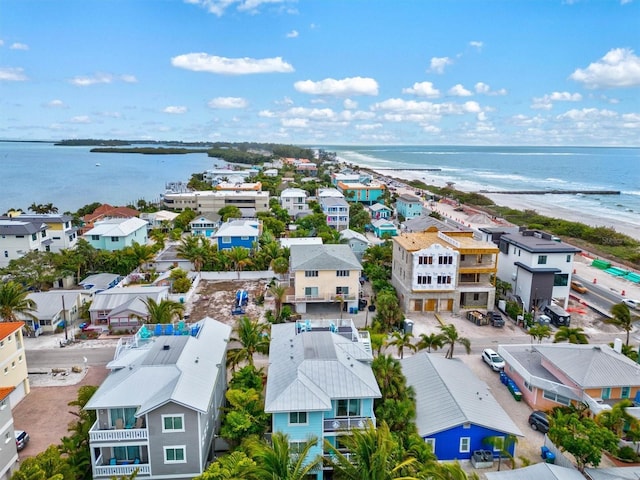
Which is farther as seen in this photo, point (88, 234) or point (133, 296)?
point (88, 234)

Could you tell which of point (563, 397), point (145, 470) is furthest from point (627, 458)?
point (145, 470)

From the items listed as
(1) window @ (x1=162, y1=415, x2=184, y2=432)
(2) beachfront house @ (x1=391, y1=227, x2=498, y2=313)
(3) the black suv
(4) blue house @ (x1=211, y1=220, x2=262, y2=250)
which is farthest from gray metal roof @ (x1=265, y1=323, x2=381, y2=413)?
(4) blue house @ (x1=211, y1=220, x2=262, y2=250)

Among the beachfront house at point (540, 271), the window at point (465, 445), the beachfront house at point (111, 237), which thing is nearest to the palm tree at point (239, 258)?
the beachfront house at point (111, 237)

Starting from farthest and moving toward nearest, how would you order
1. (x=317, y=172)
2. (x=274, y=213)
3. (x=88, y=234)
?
(x=317, y=172), (x=274, y=213), (x=88, y=234)

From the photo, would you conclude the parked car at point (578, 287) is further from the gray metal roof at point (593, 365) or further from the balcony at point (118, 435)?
the balcony at point (118, 435)

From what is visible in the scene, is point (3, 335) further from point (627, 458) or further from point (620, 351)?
point (620, 351)

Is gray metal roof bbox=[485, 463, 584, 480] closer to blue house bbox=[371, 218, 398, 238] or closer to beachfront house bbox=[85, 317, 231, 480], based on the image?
beachfront house bbox=[85, 317, 231, 480]

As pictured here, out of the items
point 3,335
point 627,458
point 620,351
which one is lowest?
point 627,458

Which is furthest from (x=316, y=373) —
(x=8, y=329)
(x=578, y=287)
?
(x=578, y=287)
